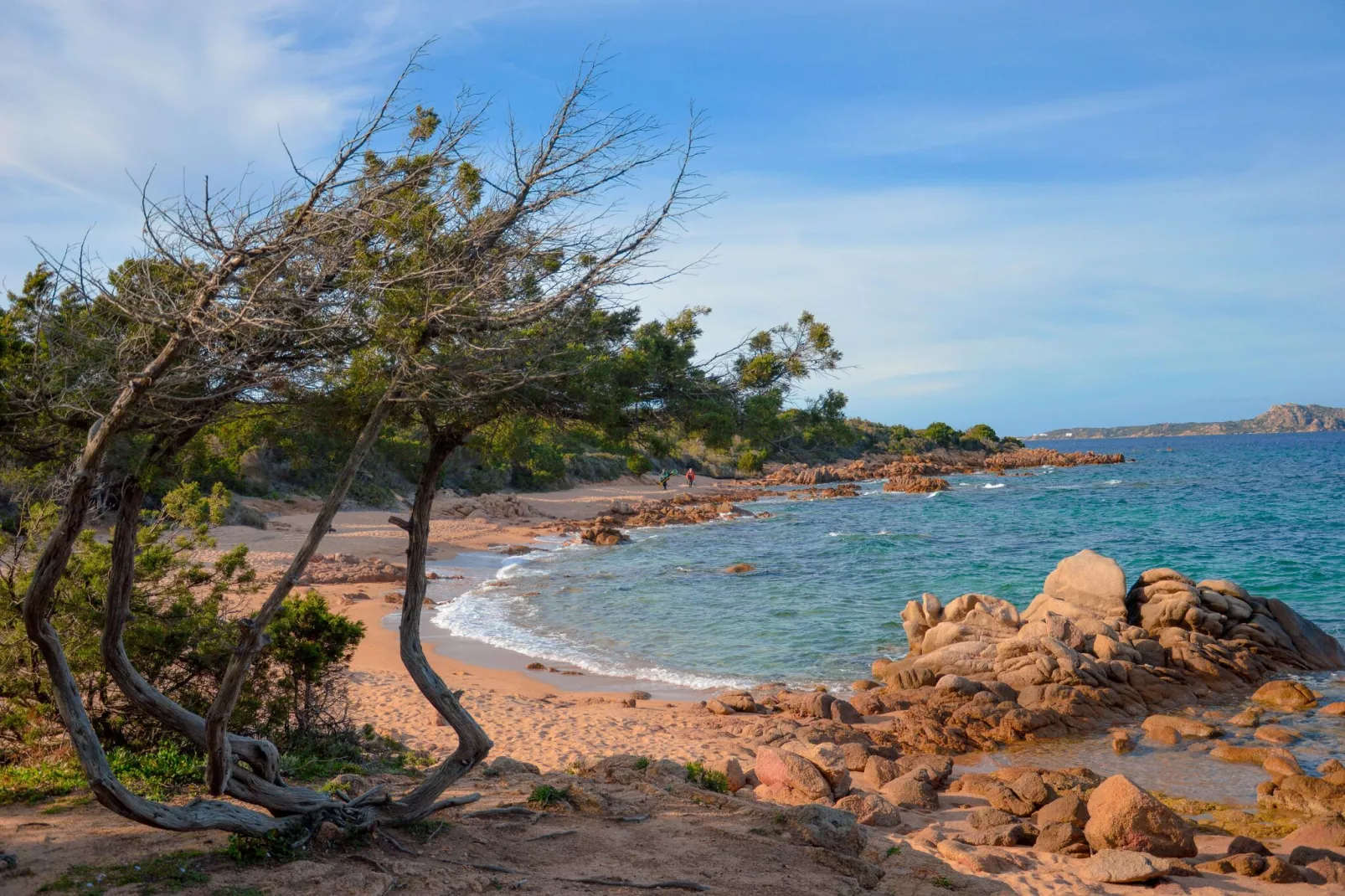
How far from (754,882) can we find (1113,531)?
3513cm

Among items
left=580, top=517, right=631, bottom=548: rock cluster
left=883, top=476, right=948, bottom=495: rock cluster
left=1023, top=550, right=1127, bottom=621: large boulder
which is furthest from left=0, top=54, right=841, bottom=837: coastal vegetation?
left=883, top=476, right=948, bottom=495: rock cluster

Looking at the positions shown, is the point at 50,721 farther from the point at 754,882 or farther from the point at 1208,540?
the point at 1208,540

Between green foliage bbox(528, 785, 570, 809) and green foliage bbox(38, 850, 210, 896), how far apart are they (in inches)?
114

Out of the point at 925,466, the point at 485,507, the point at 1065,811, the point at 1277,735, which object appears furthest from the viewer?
the point at 925,466

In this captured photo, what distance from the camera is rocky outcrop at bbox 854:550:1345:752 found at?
43.2 ft

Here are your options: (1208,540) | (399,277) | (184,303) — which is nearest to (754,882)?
(399,277)

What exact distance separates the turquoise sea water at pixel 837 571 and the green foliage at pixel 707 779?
6.32m

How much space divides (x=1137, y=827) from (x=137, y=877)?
8.44 m

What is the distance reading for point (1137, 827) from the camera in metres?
8.71

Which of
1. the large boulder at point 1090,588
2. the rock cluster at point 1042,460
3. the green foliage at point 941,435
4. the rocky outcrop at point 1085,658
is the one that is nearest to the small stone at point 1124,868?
the rocky outcrop at point 1085,658

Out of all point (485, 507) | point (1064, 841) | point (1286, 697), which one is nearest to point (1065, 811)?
point (1064, 841)

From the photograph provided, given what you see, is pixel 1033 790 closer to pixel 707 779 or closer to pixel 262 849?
pixel 707 779

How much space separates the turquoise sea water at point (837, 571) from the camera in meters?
18.7

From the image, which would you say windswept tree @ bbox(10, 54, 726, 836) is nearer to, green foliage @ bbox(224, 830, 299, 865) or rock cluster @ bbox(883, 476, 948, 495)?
green foliage @ bbox(224, 830, 299, 865)
